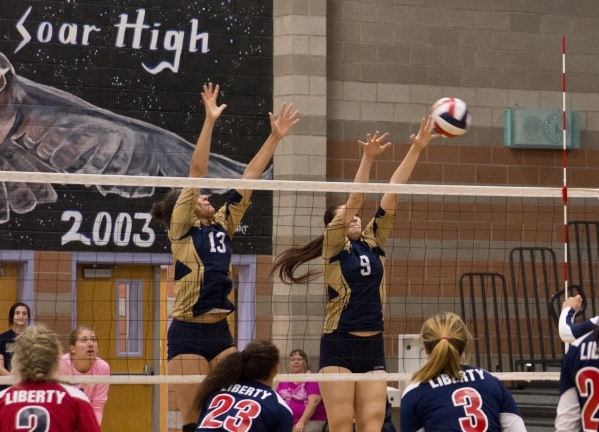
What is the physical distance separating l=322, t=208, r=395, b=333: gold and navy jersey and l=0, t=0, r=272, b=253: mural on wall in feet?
14.4

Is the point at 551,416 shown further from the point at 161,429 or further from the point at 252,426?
the point at 252,426

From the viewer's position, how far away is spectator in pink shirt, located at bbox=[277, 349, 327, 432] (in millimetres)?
10086

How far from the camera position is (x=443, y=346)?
475 centimetres

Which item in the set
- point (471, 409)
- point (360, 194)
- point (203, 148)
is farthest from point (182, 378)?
point (471, 409)

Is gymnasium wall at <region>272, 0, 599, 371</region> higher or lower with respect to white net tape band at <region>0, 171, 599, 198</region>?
higher

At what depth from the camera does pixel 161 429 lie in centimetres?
1144

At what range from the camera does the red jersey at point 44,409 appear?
15.0ft

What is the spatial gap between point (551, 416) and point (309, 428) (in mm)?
2278

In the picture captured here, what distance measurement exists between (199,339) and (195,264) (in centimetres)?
46

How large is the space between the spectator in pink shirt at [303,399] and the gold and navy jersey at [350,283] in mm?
3281

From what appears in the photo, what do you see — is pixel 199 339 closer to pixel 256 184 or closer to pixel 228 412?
pixel 256 184

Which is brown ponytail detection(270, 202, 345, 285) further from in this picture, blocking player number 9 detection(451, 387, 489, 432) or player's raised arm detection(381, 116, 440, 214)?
blocking player number 9 detection(451, 387, 489, 432)

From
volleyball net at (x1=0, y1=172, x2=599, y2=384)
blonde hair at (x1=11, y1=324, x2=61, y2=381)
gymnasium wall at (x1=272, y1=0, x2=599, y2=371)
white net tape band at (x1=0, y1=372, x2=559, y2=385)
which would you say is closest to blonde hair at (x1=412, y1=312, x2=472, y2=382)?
blonde hair at (x1=11, y1=324, x2=61, y2=381)

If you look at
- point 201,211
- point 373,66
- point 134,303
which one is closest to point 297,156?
point 373,66
